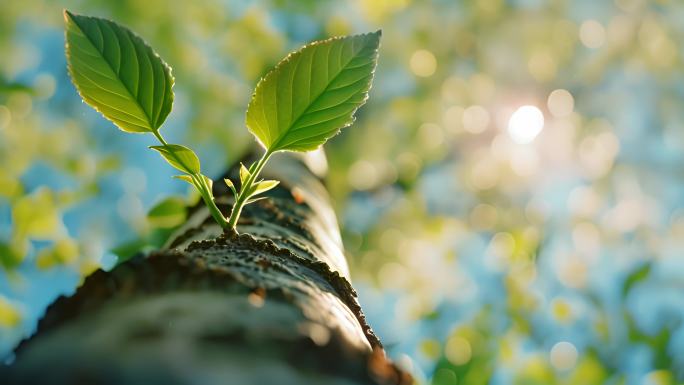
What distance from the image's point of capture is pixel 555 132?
383 cm

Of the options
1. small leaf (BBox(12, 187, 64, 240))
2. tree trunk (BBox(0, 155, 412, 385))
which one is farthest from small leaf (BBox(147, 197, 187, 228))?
small leaf (BBox(12, 187, 64, 240))

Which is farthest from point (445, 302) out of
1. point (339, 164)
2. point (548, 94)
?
point (548, 94)

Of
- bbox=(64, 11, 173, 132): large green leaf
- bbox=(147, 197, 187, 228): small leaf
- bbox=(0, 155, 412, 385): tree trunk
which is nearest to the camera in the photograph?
bbox=(0, 155, 412, 385): tree trunk

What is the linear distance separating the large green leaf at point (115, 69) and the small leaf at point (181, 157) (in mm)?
47

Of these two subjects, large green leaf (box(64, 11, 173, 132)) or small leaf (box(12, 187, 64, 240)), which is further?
small leaf (box(12, 187, 64, 240))

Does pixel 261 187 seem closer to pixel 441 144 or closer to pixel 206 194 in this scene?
pixel 206 194

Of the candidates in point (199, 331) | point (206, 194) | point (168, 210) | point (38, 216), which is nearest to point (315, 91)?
point (206, 194)

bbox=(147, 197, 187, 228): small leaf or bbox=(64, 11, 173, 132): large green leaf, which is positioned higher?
bbox=(147, 197, 187, 228): small leaf

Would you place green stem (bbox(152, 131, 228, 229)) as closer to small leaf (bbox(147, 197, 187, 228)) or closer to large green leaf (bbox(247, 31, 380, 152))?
large green leaf (bbox(247, 31, 380, 152))

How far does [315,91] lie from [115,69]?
21cm

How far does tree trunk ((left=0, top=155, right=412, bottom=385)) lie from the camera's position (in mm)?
296

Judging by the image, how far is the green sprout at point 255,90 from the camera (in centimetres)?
51

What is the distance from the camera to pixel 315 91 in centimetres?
54

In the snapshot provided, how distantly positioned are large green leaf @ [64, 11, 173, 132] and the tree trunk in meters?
0.19
